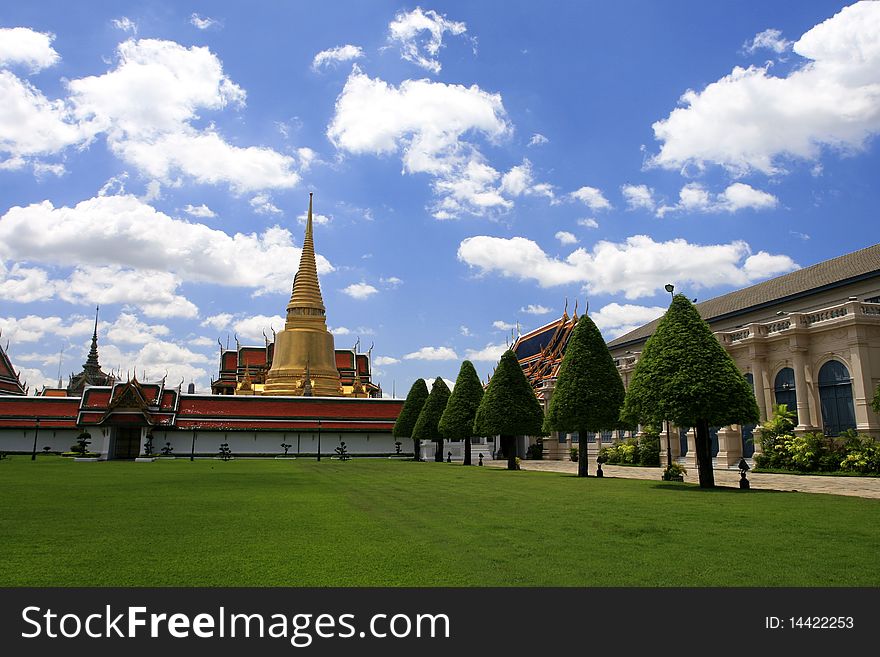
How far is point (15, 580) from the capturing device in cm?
810

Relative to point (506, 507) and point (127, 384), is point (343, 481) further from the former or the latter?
point (127, 384)

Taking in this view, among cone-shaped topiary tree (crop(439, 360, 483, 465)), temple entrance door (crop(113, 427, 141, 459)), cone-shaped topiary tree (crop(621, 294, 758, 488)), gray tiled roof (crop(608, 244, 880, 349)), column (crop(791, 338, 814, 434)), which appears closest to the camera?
cone-shaped topiary tree (crop(621, 294, 758, 488))

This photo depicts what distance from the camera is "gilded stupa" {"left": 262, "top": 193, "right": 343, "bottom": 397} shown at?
78.2 metres

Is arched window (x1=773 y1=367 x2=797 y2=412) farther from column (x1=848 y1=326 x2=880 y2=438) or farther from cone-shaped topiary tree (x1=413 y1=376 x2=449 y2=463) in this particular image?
cone-shaped topiary tree (x1=413 y1=376 x2=449 y2=463)

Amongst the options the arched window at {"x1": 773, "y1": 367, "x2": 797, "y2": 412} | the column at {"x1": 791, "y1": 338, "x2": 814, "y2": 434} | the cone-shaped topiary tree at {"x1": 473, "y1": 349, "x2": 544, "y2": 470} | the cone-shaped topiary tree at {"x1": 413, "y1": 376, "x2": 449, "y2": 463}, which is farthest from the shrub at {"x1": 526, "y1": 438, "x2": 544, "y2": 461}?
the column at {"x1": 791, "y1": 338, "x2": 814, "y2": 434}

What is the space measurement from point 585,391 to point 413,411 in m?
29.3

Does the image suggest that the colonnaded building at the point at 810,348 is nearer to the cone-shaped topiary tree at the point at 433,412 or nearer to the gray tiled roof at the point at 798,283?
the gray tiled roof at the point at 798,283

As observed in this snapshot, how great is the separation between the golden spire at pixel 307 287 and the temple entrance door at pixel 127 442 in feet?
92.9

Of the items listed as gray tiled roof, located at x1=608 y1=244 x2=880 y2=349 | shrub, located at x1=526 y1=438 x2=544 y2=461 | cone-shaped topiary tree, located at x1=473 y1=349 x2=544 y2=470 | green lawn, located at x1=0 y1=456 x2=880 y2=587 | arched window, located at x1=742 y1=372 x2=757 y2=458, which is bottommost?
green lawn, located at x1=0 y1=456 x2=880 y2=587

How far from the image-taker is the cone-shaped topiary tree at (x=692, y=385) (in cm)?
2198

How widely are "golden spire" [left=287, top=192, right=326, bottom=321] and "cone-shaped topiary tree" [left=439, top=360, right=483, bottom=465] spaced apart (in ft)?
132

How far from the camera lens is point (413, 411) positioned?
57594 mm
